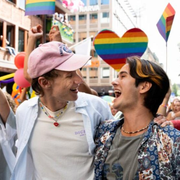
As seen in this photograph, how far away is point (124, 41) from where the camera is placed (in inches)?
165

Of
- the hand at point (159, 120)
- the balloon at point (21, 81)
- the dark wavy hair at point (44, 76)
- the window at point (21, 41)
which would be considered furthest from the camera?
the window at point (21, 41)

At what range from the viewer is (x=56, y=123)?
7.14 feet

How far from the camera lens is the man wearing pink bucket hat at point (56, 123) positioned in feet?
6.92

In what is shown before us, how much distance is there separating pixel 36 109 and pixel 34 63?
368mm

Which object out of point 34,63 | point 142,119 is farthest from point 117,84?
point 34,63

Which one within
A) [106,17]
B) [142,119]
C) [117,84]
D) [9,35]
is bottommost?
[142,119]

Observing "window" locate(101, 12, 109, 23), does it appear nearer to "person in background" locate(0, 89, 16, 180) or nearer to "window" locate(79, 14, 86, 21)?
"window" locate(79, 14, 86, 21)

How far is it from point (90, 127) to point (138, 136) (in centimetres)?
40

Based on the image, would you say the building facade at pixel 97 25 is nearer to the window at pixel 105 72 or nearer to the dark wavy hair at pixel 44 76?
the window at pixel 105 72

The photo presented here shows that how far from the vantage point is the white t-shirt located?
2.10 meters

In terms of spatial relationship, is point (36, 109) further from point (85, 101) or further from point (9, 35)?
point (9, 35)

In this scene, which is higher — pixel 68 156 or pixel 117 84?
pixel 117 84

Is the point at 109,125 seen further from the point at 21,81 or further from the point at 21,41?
the point at 21,41

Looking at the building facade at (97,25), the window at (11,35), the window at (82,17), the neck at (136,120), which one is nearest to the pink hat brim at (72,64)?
the neck at (136,120)
